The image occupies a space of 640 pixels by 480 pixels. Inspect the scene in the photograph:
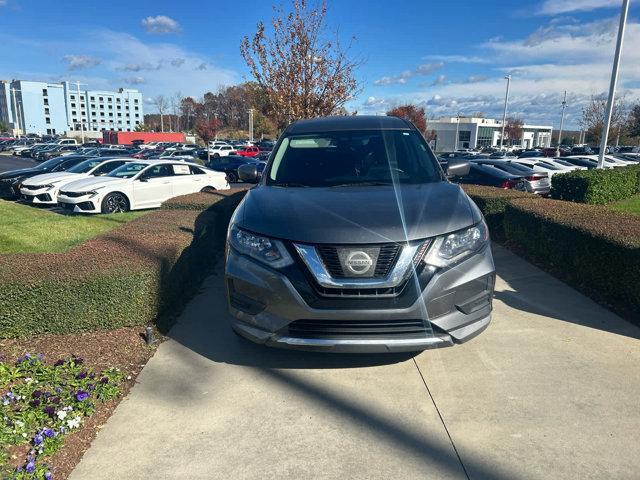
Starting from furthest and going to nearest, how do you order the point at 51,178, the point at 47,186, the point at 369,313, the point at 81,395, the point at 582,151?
1. the point at 582,151
2. the point at 51,178
3. the point at 47,186
4. the point at 81,395
5. the point at 369,313

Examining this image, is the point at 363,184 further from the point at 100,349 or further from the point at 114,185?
the point at 114,185

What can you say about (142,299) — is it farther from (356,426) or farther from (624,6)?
(624,6)

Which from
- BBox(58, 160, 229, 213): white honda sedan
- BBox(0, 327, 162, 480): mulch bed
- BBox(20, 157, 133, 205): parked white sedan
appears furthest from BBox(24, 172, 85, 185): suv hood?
BBox(0, 327, 162, 480): mulch bed

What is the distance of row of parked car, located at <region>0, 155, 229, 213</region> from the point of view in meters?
11.1

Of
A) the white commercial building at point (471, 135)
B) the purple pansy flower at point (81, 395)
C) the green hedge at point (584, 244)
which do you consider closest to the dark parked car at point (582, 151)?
the white commercial building at point (471, 135)

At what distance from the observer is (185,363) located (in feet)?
12.0

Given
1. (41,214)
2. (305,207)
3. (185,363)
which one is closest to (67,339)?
(185,363)

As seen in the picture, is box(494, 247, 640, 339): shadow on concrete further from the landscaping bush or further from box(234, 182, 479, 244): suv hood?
box(234, 182, 479, 244): suv hood

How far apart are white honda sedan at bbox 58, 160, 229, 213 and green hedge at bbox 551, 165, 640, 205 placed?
925cm

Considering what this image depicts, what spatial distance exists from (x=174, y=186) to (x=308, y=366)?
988cm

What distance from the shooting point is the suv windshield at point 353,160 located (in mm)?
4188

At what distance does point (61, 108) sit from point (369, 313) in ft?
497

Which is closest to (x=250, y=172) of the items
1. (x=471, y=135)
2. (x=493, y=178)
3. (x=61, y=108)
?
(x=493, y=178)

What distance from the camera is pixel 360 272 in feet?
9.55
